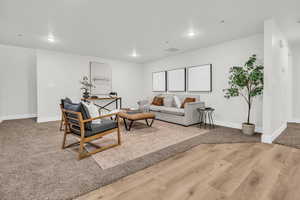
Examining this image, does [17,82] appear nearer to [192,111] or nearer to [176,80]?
[176,80]

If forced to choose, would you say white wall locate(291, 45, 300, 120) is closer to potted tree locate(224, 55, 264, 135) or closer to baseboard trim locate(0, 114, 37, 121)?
potted tree locate(224, 55, 264, 135)

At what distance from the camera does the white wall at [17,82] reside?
5.00 m

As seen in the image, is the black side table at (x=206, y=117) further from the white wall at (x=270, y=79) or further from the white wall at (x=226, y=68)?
the white wall at (x=270, y=79)

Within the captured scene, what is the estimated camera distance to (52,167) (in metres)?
2.04

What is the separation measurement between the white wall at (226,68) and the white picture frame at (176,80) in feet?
1.52

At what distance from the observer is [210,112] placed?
4668mm

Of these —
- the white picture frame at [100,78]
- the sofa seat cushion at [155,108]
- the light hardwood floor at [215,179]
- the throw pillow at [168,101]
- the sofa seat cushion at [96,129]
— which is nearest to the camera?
the light hardwood floor at [215,179]

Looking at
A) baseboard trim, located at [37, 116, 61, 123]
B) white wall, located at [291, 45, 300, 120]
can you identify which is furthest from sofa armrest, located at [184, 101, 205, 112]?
baseboard trim, located at [37, 116, 61, 123]

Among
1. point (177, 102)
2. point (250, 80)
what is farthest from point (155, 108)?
point (250, 80)

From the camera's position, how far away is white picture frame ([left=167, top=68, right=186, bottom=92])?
5.49 m

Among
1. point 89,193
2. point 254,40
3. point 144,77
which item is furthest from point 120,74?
point 89,193

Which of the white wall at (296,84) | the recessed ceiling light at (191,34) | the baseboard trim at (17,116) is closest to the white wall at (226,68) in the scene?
the recessed ceiling light at (191,34)

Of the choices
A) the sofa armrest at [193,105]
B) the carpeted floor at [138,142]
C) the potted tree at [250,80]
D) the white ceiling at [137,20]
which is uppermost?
the white ceiling at [137,20]

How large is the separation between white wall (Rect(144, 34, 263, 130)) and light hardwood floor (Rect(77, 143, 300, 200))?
5.21 feet
